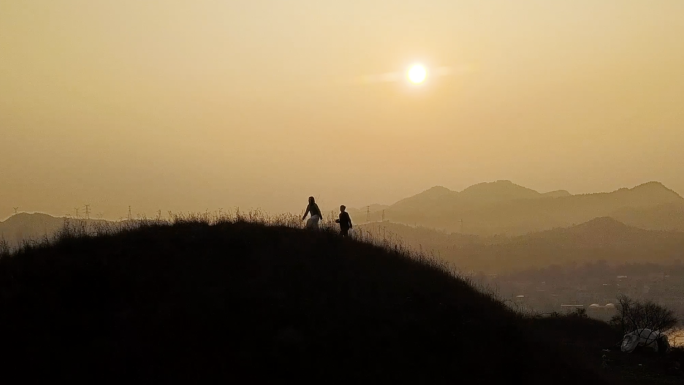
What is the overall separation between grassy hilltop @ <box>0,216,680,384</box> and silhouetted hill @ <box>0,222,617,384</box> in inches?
1.4

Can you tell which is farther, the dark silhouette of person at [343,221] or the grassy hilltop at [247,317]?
the dark silhouette of person at [343,221]

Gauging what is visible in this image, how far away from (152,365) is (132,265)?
4426 millimetres

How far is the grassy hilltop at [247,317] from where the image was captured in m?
13.4

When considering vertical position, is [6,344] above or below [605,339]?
above

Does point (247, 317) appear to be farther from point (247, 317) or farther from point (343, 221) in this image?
point (343, 221)

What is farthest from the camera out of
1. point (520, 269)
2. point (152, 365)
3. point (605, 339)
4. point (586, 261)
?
point (586, 261)

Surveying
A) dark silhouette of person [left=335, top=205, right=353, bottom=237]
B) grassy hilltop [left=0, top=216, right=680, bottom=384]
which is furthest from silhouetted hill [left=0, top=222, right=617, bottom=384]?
dark silhouette of person [left=335, top=205, right=353, bottom=237]

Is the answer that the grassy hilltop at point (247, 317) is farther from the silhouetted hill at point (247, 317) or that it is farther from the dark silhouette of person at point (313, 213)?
the dark silhouette of person at point (313, 213)

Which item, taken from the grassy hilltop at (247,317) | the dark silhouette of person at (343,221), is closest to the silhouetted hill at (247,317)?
the grassy hilltop at (247,317)

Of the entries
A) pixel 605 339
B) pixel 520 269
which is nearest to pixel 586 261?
pixel 520 269

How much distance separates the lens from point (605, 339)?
134 feet

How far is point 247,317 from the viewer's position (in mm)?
14969

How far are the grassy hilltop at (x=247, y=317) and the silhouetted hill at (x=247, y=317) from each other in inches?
1.4

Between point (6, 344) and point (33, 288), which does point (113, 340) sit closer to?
point (6, 344)
